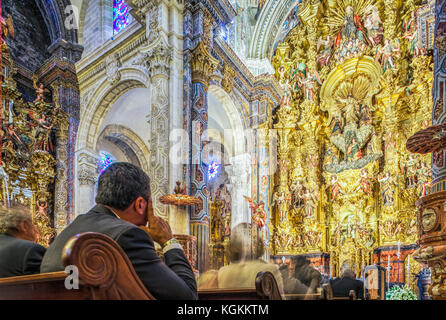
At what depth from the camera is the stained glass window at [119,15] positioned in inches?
523

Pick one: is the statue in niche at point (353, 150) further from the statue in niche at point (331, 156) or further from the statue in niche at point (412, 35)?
the statue in niche at point (412, 35)

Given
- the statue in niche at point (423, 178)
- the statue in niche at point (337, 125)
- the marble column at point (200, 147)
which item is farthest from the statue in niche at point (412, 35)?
the marble column at point (200, 147)

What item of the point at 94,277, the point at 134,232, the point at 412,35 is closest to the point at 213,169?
the point at 412,35

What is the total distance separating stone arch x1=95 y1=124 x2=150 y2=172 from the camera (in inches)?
592

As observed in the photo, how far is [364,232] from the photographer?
12922mm

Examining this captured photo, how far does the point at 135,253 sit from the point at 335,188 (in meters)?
13.2

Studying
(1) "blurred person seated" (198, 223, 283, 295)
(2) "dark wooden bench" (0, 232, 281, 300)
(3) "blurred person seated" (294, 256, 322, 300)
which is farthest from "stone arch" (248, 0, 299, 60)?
(2) "dark wooden bench" (0, 232, 281, 300)

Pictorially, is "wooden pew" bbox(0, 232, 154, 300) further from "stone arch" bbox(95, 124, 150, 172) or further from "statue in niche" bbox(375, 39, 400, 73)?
"stone arch" bbox(95, 124, 150, 172)

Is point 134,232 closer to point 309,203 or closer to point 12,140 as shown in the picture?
point 12,140

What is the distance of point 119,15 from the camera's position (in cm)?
1352

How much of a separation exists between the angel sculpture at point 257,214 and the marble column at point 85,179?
4997mm

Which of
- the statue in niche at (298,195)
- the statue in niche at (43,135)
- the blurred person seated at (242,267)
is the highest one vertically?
the statue in niche at (43,135)

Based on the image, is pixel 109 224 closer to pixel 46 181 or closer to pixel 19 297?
pixel 19 297
